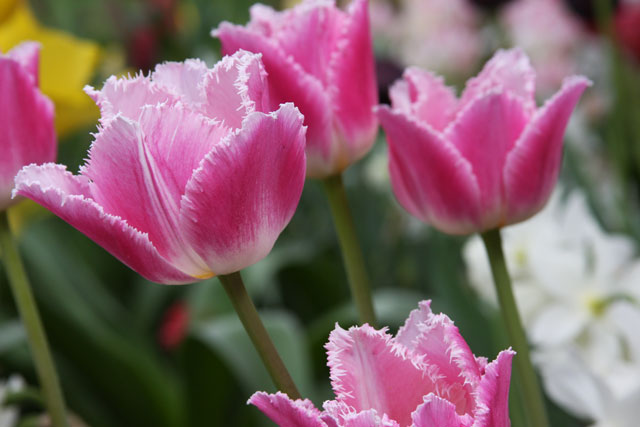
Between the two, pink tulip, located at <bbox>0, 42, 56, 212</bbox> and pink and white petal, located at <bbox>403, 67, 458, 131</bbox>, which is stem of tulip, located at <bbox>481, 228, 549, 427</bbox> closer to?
pink and white petal, located at <bbox>403, 67, 458, 131</bbox>

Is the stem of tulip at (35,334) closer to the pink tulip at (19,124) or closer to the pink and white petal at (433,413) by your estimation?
the pink tulip at (19,124)

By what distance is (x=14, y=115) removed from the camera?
263mm

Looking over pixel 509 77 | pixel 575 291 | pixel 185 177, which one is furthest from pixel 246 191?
pixel 575 291

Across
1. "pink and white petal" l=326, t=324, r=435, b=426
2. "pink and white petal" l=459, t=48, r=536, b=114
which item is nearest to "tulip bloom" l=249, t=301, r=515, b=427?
"pink and white petal" l=326, t=324, r=435, b=426

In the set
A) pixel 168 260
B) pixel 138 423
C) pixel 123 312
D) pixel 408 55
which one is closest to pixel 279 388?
pixel 168 260

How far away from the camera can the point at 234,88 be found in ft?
0.62

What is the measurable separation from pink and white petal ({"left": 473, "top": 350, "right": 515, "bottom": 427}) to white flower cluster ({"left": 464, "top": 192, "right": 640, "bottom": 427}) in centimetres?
19

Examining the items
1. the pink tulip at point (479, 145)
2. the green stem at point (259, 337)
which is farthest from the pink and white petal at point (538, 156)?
the green stem at point (259, 337)

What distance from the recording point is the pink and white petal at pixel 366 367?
17 centimetres

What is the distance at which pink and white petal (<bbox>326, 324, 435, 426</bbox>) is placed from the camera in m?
0.17

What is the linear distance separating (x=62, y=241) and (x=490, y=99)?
824mm

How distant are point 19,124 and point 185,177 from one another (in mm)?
98

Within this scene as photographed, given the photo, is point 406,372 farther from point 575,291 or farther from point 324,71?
point 575,291

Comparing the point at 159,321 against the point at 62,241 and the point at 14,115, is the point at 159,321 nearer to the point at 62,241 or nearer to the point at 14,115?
the point at 62,241
